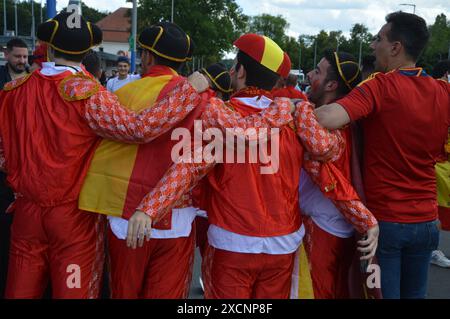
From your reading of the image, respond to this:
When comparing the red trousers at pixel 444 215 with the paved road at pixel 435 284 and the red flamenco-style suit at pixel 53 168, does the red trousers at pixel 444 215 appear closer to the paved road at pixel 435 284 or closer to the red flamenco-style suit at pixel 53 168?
the paved road at pixel 435 284

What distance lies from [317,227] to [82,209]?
4.12 ft

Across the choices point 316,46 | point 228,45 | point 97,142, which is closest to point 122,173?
point 97,142

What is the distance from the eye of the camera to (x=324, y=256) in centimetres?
278

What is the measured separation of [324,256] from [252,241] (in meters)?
0.54

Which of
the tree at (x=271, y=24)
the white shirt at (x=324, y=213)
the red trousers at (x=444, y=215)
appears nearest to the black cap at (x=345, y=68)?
the white shirt at (x=324, y=213)

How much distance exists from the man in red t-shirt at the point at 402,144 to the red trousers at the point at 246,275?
569 millimetres

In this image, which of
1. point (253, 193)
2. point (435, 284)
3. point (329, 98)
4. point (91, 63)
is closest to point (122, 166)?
point (253, 193)

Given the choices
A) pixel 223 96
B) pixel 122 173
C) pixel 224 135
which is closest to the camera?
pixel 224 135

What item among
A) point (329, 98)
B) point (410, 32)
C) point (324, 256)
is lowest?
point (324, 256)

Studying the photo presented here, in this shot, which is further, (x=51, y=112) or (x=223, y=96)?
(x=223, y=96)

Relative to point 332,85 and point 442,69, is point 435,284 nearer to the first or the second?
point 332,85

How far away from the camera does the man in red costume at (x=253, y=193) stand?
2.45m

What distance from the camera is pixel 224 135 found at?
2396 millimetres
